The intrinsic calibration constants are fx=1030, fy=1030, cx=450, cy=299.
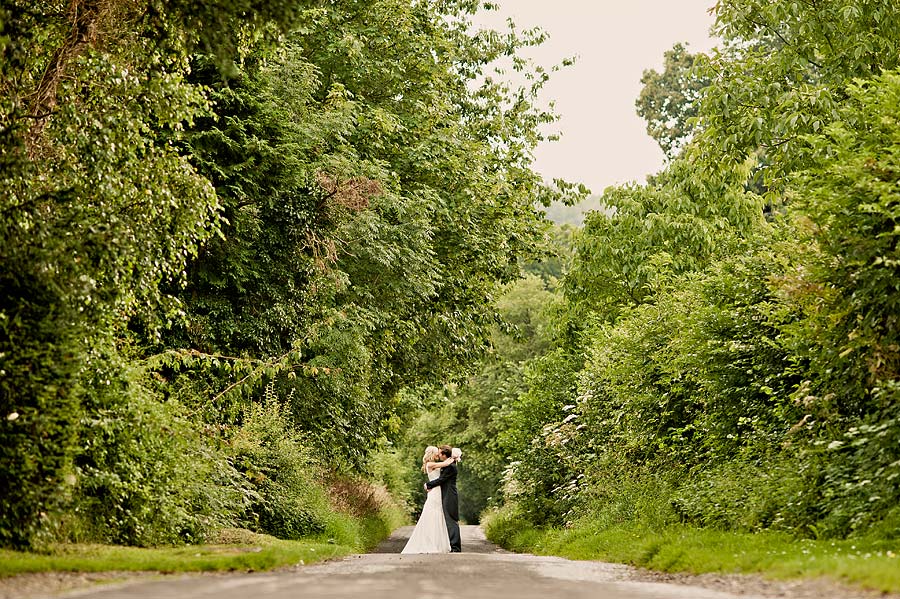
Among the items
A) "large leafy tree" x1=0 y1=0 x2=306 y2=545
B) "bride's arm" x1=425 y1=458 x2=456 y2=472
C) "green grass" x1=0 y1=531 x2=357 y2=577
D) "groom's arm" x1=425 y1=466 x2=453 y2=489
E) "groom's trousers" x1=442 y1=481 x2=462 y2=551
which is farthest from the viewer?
"bride's arm" x1=425 y1=458 x2=456 y2=472

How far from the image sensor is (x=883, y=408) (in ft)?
39.9


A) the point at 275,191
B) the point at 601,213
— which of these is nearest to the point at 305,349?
the point at 275,191

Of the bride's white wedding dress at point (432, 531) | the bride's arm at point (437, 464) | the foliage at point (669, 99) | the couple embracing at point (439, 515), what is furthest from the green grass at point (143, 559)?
the foliage at point (669, 99)

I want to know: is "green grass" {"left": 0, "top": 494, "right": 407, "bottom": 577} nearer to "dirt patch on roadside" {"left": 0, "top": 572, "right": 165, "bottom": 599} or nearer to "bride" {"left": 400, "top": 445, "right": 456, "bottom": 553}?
"dirt patch on roadside" {"left": 0, "top": 572, "right": 165, "bottom": 599}

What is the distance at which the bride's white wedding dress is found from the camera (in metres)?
22.3

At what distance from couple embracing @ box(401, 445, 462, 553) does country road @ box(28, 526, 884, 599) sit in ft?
35.6

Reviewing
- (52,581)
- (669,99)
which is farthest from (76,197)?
(669,99)

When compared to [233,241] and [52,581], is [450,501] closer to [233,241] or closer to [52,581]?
[233,241]

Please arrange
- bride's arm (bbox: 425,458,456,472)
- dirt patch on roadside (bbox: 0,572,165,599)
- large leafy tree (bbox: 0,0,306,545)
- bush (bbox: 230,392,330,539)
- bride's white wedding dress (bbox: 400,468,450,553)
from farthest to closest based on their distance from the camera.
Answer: bride's arm (bbox: 425,458,456,472), bride's white wedding dress (bbox: 400,468,450,553), bush (bbox: 230,392,330,539), large leafy tree (bbox: 0,0,306,545), dirt patch on roadside (bbox: 0,572,165,599)

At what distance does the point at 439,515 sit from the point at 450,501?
411 millimetres

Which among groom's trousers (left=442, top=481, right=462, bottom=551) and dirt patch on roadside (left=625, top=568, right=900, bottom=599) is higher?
dirt patch on roadside (left=625, top=568, right=900, bottom=599)

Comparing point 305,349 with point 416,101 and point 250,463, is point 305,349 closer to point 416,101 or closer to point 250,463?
point 250,463

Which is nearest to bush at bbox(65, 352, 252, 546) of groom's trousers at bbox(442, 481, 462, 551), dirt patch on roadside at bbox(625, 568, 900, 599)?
dirt patch on roadside at bbox(625, 568, 900, 599)

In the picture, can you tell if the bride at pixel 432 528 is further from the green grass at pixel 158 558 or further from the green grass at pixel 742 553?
the green grass at pixel 158 558
